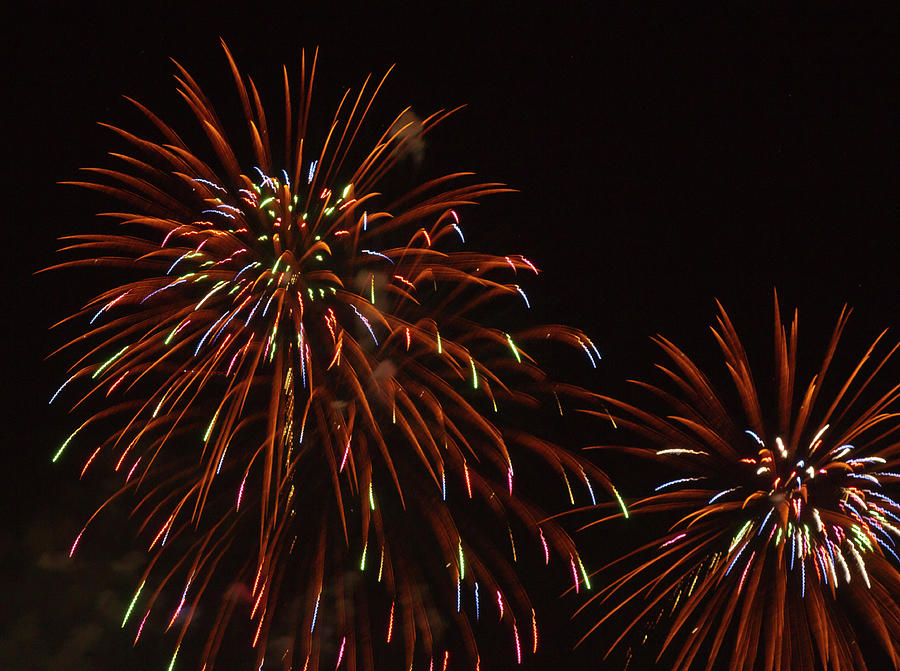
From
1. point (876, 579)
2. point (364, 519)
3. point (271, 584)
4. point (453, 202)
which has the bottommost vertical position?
point (271, 584)


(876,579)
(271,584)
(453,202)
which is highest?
(453,202)

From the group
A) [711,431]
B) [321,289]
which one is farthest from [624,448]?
[321,289]

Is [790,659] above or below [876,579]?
below

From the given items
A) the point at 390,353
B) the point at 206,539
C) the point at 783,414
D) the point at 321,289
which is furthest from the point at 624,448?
the point at 206,539

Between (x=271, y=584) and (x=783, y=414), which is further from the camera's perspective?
(x=783, y=414)

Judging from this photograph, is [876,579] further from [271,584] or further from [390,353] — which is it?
[271,584]

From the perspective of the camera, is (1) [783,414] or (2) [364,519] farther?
(1) [783,414]

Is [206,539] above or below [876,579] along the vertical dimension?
below

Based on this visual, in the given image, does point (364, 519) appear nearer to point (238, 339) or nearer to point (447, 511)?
point (447, 511)
